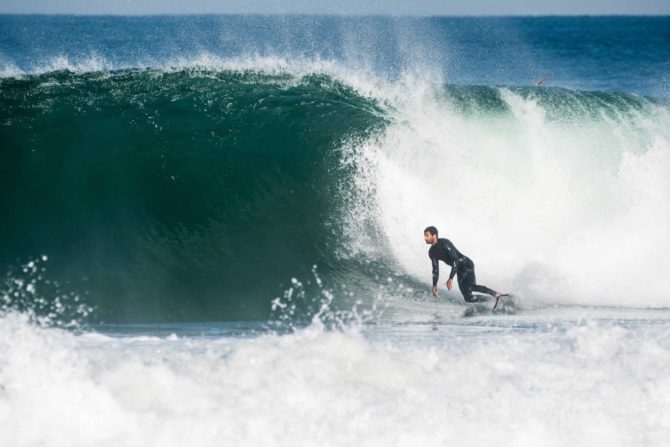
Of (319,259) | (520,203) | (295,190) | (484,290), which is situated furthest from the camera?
(520,203)

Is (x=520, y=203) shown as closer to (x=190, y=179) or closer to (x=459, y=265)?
(x=459, y=265)

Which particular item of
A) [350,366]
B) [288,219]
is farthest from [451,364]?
[288,219]

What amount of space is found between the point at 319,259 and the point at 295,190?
1.48m

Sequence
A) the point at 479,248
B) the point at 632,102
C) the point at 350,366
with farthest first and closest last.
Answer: the point at 632,102
the point at 479,248
the point at 350,366

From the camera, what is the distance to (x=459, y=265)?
9.12 meters

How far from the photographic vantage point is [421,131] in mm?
11945

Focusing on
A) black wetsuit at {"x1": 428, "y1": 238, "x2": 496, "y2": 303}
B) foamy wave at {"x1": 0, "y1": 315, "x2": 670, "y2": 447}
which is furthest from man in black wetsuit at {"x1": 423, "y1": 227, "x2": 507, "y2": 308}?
foamy wave at {"x1": 0, "y1": 315, "x2": 670, "y2": 447}

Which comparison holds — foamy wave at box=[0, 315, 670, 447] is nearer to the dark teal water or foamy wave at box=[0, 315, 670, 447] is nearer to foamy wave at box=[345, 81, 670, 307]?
the dark teal water

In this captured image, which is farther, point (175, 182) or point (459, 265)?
point (175, 182)

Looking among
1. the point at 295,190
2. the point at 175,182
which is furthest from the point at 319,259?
the point at 175,182

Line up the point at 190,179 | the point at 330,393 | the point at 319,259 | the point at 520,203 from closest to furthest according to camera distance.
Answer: the point at 330,393, the point at 319,259, the point at 190,179, the point at 520,203

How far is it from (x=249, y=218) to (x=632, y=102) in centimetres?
960

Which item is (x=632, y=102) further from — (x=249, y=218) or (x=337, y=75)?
(x=249, y=218)

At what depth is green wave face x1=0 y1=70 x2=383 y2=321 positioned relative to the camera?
385 inches
